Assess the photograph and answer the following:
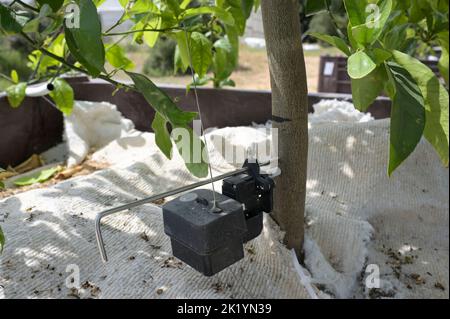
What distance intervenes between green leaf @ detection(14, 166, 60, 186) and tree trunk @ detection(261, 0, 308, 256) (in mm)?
637

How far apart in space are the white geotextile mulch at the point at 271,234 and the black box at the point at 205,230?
8 cm

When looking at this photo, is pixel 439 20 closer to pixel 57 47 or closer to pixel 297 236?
pixel 297 236

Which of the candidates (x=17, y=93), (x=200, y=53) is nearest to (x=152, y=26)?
(x=200, y=53)

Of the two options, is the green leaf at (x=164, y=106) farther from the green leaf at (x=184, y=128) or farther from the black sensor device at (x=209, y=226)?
the black sensor device at (x=209, y=226)

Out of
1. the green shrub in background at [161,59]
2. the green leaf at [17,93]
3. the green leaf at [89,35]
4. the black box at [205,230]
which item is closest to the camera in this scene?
the green leaf at [89,35]

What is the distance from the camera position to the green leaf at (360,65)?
0.36m

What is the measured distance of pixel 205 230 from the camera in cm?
44

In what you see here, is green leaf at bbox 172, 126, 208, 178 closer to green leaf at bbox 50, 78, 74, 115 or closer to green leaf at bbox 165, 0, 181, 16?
green leaf at bbox 165, 0, 181, 16

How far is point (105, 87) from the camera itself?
128 centimetres

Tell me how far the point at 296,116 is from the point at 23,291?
0.39 metres

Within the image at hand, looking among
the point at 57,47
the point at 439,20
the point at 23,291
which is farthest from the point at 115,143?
the point at 439,20

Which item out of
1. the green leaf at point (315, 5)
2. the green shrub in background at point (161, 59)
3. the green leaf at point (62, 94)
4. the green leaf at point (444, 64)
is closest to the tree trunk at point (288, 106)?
the green leaf at point (315, 5)

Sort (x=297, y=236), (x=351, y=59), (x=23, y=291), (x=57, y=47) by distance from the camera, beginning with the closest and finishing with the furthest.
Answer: (x=351, y=59) → (x=23, y=291) → (x=297, y=236) → (x=57, y=47)

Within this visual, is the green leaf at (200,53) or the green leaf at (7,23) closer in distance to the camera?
the green leaf at (7,23)
